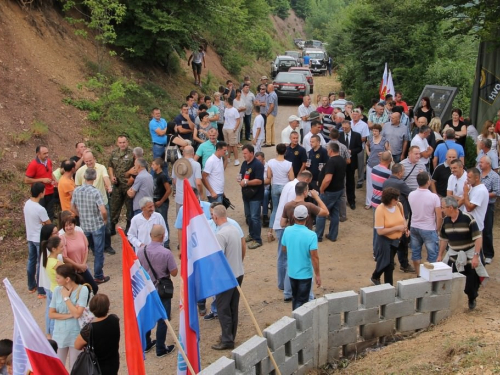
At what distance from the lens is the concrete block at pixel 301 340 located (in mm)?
6734

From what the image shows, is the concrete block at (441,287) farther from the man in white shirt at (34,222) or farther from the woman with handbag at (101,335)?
the man in white shirt at (34,222)

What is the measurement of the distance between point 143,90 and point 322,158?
8786mm

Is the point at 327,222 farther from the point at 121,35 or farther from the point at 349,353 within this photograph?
the point at 121,35

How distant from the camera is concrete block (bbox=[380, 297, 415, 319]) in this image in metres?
7.56

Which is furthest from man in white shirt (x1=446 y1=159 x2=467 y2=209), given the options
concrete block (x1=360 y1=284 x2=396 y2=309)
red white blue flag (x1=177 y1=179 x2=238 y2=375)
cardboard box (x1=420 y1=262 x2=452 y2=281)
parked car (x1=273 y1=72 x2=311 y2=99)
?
parked car (x1=273 y1=72 x2=311 y2=99)

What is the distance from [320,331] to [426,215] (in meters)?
2.67

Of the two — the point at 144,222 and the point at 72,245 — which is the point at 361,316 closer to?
the point at 144,222

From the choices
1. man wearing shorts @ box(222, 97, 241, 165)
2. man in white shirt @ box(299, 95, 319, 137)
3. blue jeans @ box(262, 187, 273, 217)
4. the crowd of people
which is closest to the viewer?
the crowd of people

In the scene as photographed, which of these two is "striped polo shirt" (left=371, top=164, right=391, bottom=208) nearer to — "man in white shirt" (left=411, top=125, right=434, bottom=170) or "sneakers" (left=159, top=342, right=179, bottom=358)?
"man in white shirt" (left=411, top=125, right=434, bottom=170)

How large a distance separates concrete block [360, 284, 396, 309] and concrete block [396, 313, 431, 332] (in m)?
0.39

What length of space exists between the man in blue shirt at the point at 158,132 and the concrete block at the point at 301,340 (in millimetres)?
7404

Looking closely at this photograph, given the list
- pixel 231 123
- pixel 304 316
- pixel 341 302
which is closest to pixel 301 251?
pixel 341 302

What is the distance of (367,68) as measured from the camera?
2423 cm

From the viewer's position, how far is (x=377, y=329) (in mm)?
7602
